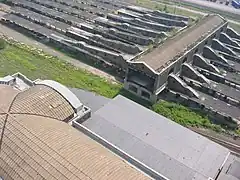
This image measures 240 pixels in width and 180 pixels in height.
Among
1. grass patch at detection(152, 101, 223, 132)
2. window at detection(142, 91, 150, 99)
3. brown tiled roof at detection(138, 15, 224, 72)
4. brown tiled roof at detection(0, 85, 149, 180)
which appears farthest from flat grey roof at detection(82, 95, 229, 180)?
brown tiled roof at detection(138, 15, 224, 72)

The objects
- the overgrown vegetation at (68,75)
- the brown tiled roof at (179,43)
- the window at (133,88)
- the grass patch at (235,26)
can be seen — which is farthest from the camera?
the grass patch at (235,26)

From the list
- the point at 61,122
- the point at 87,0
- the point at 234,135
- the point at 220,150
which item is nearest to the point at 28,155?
the point at 61,122

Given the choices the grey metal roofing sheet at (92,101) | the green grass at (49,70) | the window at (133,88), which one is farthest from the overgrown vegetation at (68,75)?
the grey metal roofing sheet at (92,101)

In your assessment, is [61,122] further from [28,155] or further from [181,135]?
[181,135]

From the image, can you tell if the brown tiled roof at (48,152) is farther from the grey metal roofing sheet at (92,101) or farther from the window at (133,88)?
the window at (133,88)

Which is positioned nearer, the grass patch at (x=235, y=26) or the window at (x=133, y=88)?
the window at (x=133, y=88)
